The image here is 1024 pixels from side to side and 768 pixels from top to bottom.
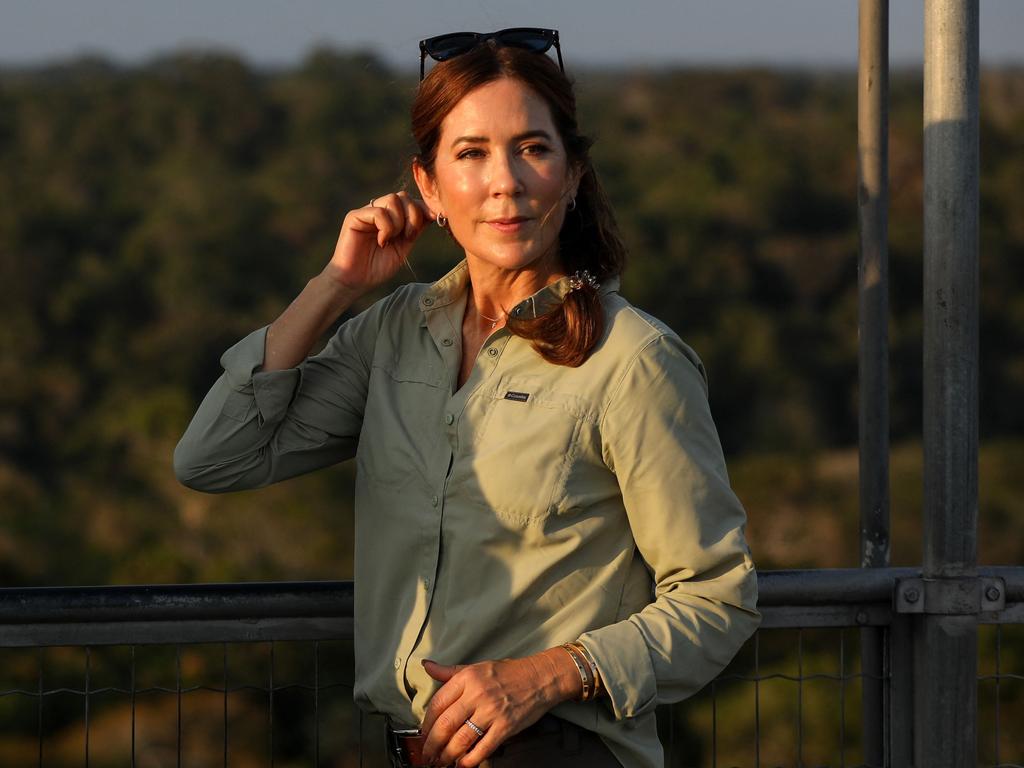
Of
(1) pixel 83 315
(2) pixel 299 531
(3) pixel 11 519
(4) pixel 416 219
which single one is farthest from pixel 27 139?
(4) pixel 416 219

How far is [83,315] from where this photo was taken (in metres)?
26.2

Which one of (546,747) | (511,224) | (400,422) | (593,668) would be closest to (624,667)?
(593,668)

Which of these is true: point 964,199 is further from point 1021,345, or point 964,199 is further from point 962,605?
point 1021,345

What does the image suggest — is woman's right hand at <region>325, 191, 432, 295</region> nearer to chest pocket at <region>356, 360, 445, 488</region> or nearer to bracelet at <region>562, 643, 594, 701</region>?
chest pocket at <region>356, 360, 445, 488</region>

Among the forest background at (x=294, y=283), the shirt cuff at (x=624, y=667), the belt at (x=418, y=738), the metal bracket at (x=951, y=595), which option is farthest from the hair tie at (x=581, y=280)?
→ the forest background at (x=294, y=283)

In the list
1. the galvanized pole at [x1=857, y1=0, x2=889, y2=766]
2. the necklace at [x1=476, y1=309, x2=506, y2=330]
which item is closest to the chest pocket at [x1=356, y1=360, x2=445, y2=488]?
the necklace at [x1=476, y1=309, x2=506, y2=330]

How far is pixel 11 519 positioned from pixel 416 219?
2278 centimetres

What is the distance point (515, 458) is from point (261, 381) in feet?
1.49

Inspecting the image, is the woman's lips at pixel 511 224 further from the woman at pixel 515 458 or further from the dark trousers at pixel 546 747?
the dark trousers at pixel 546 747

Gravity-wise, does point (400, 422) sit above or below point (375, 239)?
below

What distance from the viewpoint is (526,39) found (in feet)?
7.29

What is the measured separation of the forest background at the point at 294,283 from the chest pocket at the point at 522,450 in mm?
18646

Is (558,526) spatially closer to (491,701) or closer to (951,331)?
(491,701)

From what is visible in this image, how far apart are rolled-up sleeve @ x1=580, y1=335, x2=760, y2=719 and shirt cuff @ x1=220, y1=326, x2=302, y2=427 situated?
538 mm
